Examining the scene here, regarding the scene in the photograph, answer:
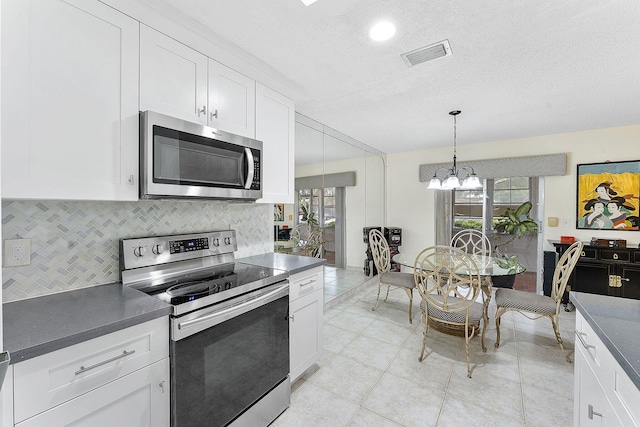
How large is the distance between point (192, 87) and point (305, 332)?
1.83 m

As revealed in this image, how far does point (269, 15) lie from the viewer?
1608 millimetres

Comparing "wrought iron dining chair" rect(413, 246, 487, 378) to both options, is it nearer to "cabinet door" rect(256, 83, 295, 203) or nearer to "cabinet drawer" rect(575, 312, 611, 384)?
"cabinet drawer" rect(575, 312, 611, 384)

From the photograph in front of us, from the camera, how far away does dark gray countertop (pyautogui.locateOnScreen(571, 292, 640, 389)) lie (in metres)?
0.84

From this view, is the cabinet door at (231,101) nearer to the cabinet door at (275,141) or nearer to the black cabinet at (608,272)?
the cabinet door at (275,141)

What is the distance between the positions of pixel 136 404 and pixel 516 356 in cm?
289

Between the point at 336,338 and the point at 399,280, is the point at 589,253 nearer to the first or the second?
the point at 399,280

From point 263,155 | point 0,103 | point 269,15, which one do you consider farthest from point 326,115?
point 0,103

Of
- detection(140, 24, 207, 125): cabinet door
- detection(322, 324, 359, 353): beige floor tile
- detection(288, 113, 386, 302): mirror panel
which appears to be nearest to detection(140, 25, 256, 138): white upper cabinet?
detection(140, 24, 207, 125): cabinet door

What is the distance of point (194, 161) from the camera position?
65.0 inches

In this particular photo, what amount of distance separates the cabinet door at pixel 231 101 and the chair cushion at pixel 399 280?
2.36m

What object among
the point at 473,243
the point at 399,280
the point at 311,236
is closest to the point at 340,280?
the point at 311,236

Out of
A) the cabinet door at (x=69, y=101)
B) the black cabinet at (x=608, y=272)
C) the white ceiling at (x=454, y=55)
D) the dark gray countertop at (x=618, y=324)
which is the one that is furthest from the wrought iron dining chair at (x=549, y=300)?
the cabinet door at (x=69, y=101)

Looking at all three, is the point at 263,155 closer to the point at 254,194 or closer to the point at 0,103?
the point at 254,194

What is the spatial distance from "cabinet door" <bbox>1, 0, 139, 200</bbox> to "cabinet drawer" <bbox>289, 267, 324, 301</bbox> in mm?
1116
